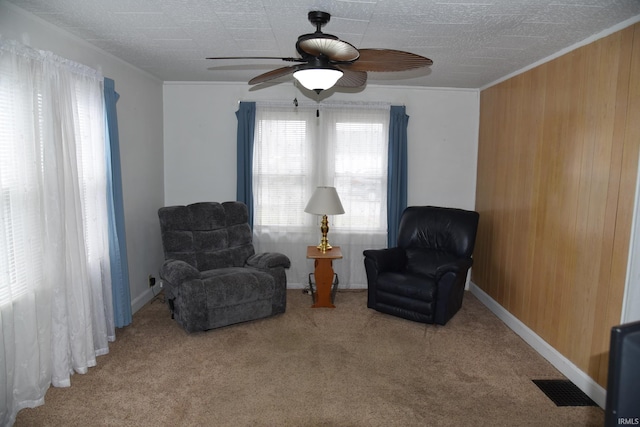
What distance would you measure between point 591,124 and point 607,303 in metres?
1.21

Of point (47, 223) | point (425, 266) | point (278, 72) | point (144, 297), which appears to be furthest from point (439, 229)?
point (47, 223)

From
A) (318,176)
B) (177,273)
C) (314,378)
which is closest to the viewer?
(314,378)

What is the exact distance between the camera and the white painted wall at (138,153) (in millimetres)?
3494

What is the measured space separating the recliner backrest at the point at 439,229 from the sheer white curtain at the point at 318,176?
47cm

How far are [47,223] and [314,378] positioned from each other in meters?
2.06

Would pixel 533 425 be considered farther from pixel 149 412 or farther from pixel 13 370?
pixel 13 370

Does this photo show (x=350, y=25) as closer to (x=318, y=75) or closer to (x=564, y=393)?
(x=318, y=75)

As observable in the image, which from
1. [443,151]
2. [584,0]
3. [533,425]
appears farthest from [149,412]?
[443,151]

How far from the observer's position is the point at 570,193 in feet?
9.87

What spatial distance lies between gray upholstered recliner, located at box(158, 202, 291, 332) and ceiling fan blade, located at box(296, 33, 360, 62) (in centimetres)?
231

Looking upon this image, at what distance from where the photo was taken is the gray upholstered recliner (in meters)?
3.56

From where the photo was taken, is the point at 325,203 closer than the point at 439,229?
Yes

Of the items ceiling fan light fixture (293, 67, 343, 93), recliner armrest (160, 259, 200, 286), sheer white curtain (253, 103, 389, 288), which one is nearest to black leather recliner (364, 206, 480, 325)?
sheer white curtain (253, 103, 389, 288)

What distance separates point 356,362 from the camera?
3.14 metres
